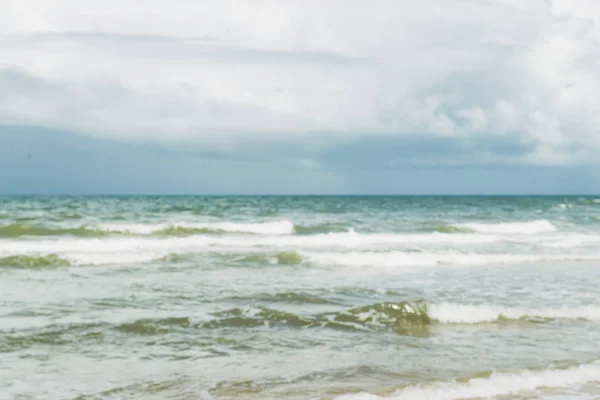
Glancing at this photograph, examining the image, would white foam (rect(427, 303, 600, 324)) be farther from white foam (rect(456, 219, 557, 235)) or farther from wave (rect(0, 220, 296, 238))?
white foam (rect(456, 219, 557, 235))

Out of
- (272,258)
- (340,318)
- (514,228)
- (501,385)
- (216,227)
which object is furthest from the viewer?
(514,228)

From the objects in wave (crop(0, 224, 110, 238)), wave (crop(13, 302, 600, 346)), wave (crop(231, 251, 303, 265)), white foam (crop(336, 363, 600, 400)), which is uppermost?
wave (crop(0, 224, 110, 238))

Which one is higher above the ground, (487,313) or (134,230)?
(134,230)

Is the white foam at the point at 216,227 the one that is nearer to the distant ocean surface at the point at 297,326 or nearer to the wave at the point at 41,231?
the wave at the point at 41,231

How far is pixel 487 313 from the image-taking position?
11312 mm

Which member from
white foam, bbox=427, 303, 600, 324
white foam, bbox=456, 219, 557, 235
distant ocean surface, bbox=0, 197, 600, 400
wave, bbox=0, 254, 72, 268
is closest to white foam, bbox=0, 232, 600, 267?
distant ocean surface, bbox=0, 197, 600, 400

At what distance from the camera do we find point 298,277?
1614cm

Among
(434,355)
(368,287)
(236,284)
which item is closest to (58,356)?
(434,355)

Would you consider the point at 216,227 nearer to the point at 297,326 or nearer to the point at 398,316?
the point at 398,316

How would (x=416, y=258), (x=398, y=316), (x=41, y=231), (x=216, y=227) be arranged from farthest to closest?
1. (x=216, y=227)
2. (x=41, y=231)
3. (x=416, y=258)
4. (x=398, y=316)

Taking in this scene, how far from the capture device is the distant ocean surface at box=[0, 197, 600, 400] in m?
7.52

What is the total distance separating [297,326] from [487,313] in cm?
323

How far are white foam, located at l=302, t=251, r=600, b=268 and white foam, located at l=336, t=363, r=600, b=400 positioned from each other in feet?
35.9

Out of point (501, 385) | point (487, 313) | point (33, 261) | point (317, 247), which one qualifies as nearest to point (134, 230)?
point (317, 247)
